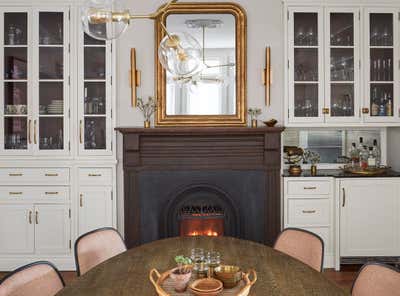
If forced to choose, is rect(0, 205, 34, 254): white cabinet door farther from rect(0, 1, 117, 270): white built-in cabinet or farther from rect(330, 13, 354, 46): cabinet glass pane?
rect(330, 13, 354, 46): cabinet glass pane

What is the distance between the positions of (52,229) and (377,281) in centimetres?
310

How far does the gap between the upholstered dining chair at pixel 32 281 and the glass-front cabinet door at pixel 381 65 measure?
10.7ft

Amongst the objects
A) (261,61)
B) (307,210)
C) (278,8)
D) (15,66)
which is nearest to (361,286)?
(307,210)

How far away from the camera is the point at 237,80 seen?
12.9 feet

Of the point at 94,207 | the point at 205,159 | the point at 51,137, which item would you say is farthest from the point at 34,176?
the point at 205,159

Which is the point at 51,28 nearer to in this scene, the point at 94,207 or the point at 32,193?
the point at 32,193

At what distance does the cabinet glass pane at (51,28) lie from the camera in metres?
3.88

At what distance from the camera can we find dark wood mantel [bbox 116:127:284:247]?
386 cm

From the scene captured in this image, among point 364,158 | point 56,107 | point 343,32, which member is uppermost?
point 343,32

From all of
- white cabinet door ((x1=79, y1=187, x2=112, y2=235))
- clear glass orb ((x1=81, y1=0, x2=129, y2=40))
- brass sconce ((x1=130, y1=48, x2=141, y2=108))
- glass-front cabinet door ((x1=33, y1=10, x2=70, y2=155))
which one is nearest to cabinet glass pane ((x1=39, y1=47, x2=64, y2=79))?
glass-front cabinet door ((x1=33, y1=10, x2=70, y2=155))

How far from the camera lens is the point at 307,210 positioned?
3836mm

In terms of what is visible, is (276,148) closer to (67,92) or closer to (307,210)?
(307,210)

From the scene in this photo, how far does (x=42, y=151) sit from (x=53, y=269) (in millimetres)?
2225

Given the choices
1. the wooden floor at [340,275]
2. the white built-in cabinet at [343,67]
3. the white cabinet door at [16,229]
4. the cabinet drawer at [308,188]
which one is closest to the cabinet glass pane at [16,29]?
the white cabinet door at [16,229]
